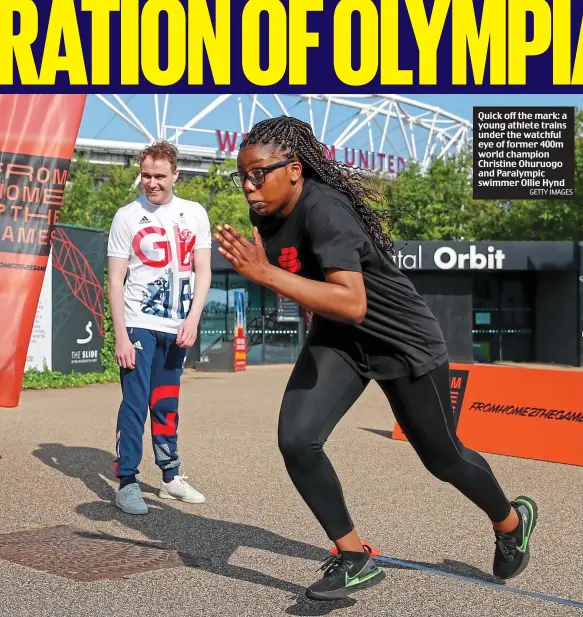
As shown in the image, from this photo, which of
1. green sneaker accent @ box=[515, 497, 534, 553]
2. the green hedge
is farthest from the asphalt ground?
the green hedge

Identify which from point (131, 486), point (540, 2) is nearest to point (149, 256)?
point (131, 486)

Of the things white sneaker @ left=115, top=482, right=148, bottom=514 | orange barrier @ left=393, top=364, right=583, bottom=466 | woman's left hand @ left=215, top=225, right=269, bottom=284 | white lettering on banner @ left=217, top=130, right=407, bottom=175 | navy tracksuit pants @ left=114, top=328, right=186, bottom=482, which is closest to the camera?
woman's left hand @ left=215, top=225, right=269, bottom=284

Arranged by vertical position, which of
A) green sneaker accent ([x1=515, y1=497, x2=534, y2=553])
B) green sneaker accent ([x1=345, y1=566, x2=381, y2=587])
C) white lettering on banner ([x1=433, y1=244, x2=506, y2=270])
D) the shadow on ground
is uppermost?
white lettering on banner ([x1=433, y1=244, x2=506, y2=270])

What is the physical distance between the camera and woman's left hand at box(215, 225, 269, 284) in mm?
3357

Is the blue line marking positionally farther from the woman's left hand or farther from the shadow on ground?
the woman's left hand

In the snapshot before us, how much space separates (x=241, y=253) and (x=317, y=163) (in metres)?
0.73

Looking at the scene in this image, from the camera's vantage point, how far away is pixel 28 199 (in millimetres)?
7051

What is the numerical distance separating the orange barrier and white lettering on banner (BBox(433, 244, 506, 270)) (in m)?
17.5

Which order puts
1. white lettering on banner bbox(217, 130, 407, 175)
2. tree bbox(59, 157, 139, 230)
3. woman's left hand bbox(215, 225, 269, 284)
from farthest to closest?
white lettering on banner bbox(217, 130, 407, 175), tree bbox(59, 157, 139, 230), woman's left hand bbox(215, 225, 269, 284)

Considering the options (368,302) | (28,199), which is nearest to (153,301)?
(28,199)

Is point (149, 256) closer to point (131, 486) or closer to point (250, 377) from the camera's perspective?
point (131, 486)

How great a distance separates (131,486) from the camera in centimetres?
573

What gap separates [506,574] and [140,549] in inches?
67.4

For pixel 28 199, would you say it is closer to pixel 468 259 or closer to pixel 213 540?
pixel 213 540
